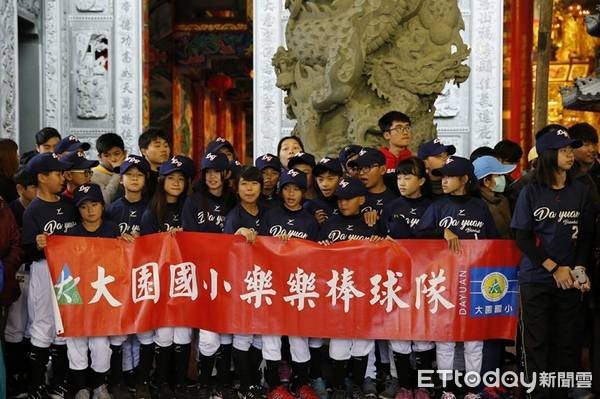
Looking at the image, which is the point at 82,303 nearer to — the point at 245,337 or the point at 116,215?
the point at 116,215

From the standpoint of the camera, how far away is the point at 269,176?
7.70 m

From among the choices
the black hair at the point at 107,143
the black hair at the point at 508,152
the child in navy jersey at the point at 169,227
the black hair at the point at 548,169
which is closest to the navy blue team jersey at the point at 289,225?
the child in navy jersey at the point at 169,227

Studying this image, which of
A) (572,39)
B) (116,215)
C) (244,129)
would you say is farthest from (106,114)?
(244,129)

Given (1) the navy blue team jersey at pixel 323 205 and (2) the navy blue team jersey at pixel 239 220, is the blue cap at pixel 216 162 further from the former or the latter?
(1) the navy blue team jersey at pixel 323 205

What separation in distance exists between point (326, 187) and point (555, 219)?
1876 mm

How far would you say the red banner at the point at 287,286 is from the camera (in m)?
6.86

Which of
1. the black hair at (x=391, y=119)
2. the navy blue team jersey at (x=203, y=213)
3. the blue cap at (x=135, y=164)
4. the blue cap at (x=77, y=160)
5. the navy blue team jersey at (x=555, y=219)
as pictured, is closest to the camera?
the navy blue team jersey at (x=555, y=219)

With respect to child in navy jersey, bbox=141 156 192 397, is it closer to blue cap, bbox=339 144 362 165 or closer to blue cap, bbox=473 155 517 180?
blue cap, bbox=339 144 362 165

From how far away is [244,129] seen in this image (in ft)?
108

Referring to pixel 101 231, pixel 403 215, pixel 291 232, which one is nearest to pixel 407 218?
pixel 403 215

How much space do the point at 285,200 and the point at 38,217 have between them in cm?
183

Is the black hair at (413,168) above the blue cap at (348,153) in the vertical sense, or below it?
below

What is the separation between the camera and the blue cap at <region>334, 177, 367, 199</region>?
6.95m

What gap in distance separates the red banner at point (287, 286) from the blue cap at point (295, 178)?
0.44 meters
